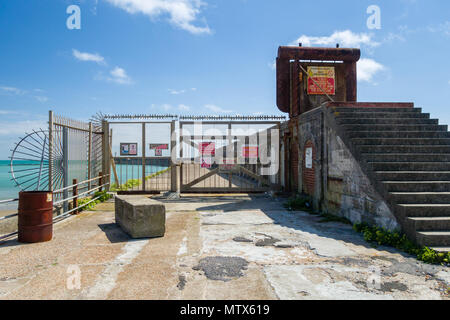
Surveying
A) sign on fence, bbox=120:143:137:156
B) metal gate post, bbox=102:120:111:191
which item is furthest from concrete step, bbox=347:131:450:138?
metal gate post, bbox=102:120:111:191

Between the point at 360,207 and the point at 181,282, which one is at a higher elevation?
the point at 360,207

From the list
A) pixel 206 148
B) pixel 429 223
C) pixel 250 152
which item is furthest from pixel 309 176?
pixel 250 152

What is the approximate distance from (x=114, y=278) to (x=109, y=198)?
334 inches

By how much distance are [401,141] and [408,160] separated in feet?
2.61

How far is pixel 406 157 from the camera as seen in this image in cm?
742

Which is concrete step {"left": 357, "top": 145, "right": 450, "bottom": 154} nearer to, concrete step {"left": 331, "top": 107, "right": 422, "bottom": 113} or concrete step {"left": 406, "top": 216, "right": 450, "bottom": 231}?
concrete step {"left": 331, "top": 107, "right": 422, "bottom": 113}

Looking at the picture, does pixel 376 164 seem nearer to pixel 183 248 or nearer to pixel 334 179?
pixel 334 179

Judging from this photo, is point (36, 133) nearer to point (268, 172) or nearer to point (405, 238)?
point (405, 238)

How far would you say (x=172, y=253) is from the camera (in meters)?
5.29

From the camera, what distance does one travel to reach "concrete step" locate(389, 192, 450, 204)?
6227 millimetres

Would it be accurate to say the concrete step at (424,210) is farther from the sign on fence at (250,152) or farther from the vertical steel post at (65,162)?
the sign on fence at (250,152)

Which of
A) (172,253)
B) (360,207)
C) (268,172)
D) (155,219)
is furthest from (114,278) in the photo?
(268,172)

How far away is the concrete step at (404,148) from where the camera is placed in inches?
295

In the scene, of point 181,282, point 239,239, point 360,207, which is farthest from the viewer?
point 360,207
